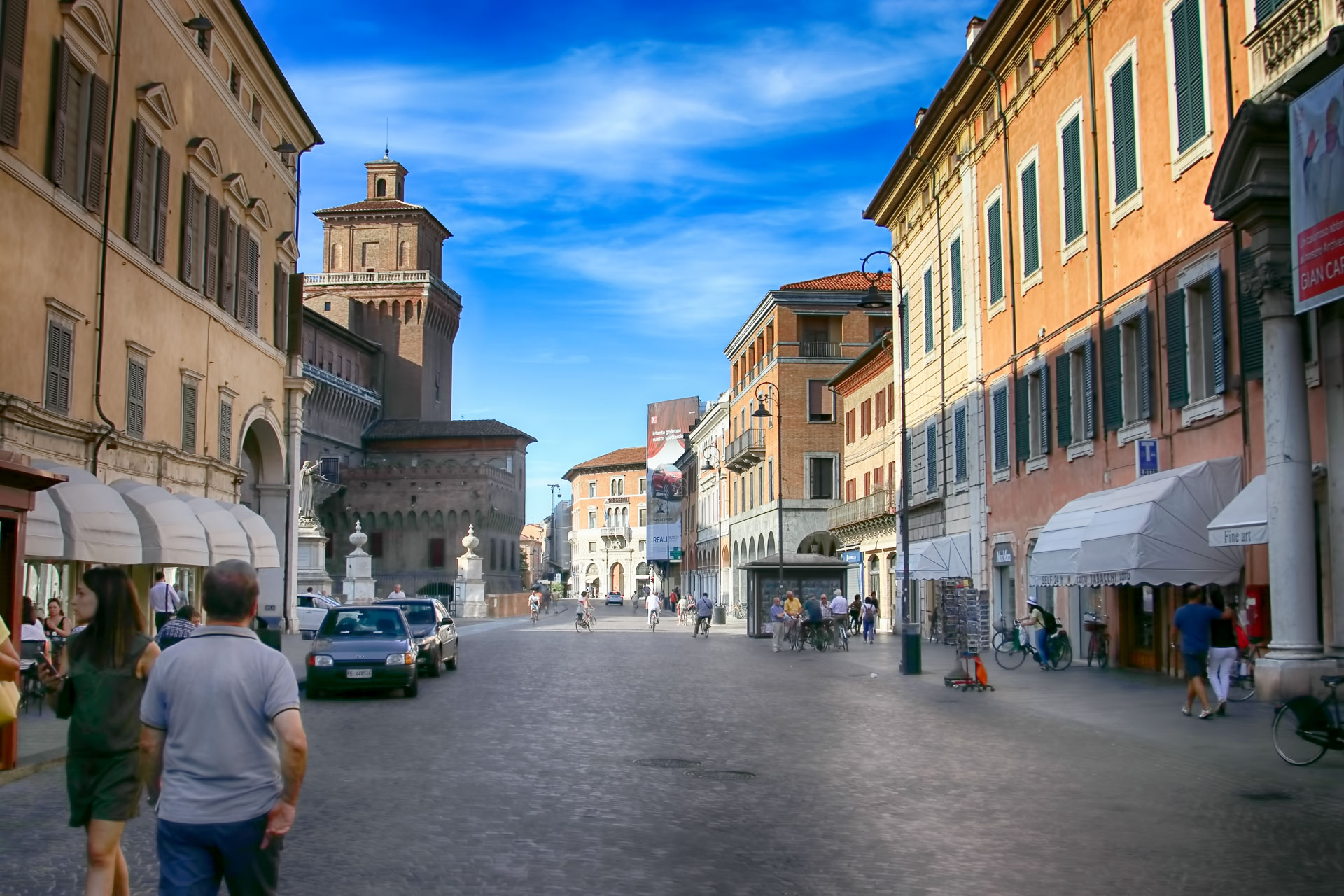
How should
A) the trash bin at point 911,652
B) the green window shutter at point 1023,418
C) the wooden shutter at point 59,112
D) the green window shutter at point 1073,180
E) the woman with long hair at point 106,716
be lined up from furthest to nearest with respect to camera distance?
the green window shutter at point 1023,418, the green window shutter at point 1073,180, the trash bin at point 911,652, the wooden shutter at point 59,112, the woman with long hair at point 106,716

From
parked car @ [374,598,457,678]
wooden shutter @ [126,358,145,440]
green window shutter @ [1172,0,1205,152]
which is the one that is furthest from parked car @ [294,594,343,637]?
green window shutter @ [1172,0,1205,152]

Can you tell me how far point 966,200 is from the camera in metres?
33.4

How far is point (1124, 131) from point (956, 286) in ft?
37.0

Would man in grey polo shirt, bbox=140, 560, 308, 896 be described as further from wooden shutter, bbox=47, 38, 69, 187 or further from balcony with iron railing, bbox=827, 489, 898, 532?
balcony with iron railing, bbox=827, 489, 898, 532

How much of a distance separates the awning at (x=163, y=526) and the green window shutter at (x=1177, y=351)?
17.2 metres

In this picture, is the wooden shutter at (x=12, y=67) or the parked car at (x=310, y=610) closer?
the wooden shutter at (x=12, y=67)

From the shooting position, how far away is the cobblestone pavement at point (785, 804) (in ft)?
25.7

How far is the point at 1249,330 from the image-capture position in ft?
61.8

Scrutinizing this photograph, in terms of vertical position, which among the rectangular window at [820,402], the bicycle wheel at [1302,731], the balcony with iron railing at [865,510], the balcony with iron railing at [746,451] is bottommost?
the bicycle wheel at [1302,731]

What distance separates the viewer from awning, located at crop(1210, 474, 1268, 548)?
17.4 m

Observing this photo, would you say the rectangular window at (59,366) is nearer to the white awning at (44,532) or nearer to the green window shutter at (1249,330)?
the white awning at (44,532)

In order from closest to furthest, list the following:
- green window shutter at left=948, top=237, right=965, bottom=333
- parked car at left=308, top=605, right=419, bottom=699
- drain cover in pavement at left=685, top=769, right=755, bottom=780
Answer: drain cover in pavement at left=685, top=769, right=755, bottom=780
parked car at left=308, top=605, right=419, bottom=699
green window shutter at left=948, top=237, right=965, bottom=333

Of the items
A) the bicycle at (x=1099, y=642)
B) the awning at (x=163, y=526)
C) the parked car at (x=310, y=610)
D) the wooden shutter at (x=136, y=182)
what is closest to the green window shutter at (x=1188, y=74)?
the bicycle at (x=1099, y=642)

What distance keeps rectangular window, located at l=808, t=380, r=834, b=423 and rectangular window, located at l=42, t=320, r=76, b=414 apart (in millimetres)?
46494
